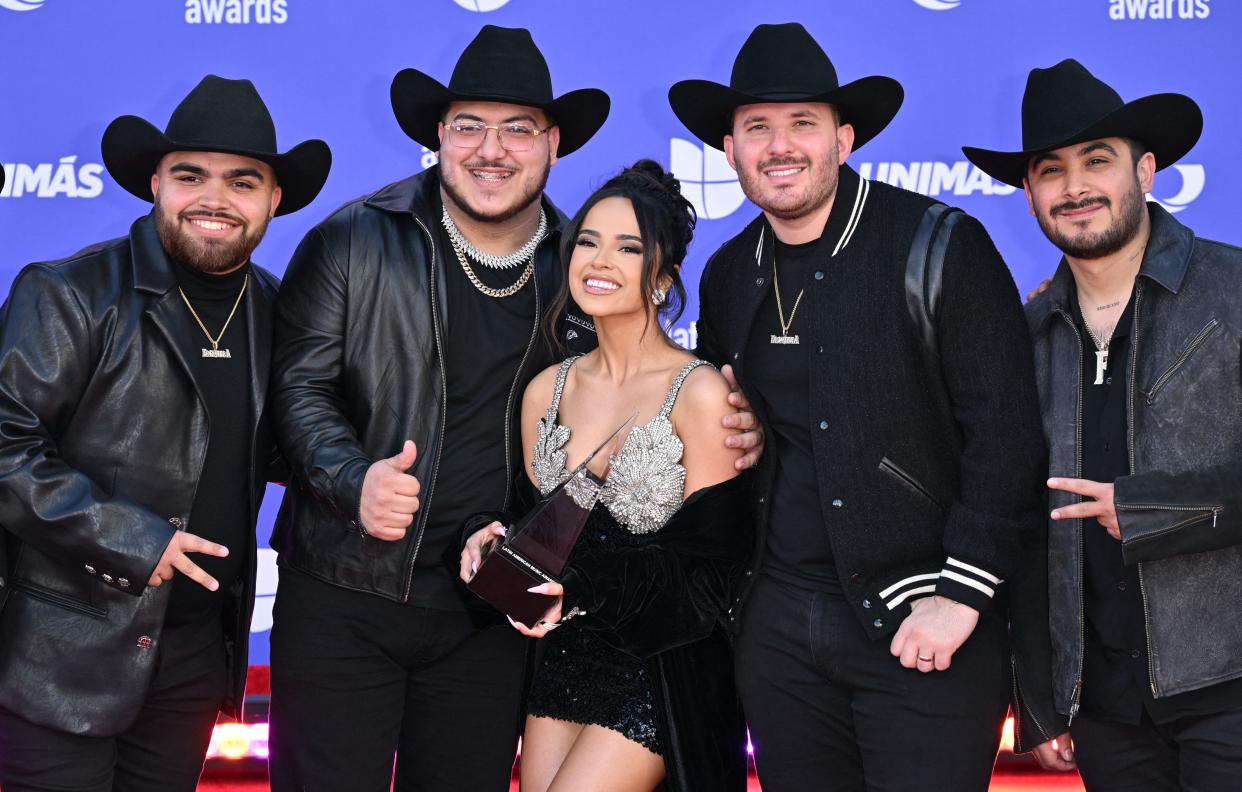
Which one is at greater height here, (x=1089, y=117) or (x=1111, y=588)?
(x=1089, y=117)

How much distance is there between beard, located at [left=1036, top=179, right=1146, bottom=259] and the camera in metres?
2.60

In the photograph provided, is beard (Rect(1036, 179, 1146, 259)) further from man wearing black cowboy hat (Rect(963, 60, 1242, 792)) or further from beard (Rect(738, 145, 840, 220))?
beard (Rect(738, 145, 840, 220))

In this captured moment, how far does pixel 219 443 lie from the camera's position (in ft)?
9.39

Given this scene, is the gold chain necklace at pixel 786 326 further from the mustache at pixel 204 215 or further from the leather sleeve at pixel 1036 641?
the mustache at pixel 204 215

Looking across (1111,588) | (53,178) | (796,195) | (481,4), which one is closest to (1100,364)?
(1111,588)

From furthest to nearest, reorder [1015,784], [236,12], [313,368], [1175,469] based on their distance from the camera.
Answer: [236,12]
[1015,784]
[313,368]
[1175,469]

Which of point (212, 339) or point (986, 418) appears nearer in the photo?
point (986, 418)

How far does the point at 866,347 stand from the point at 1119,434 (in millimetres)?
587

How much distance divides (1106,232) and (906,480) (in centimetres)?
72

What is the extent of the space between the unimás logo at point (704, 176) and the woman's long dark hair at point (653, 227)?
4.57 feet

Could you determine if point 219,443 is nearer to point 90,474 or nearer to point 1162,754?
point 90,474

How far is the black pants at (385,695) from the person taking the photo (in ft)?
9.45

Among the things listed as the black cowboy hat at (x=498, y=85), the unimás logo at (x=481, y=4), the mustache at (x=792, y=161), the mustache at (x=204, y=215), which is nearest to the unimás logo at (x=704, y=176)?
the unimás logo at (x=481, y=4)

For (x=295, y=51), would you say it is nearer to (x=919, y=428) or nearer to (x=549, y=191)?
(x=549, y=191)
